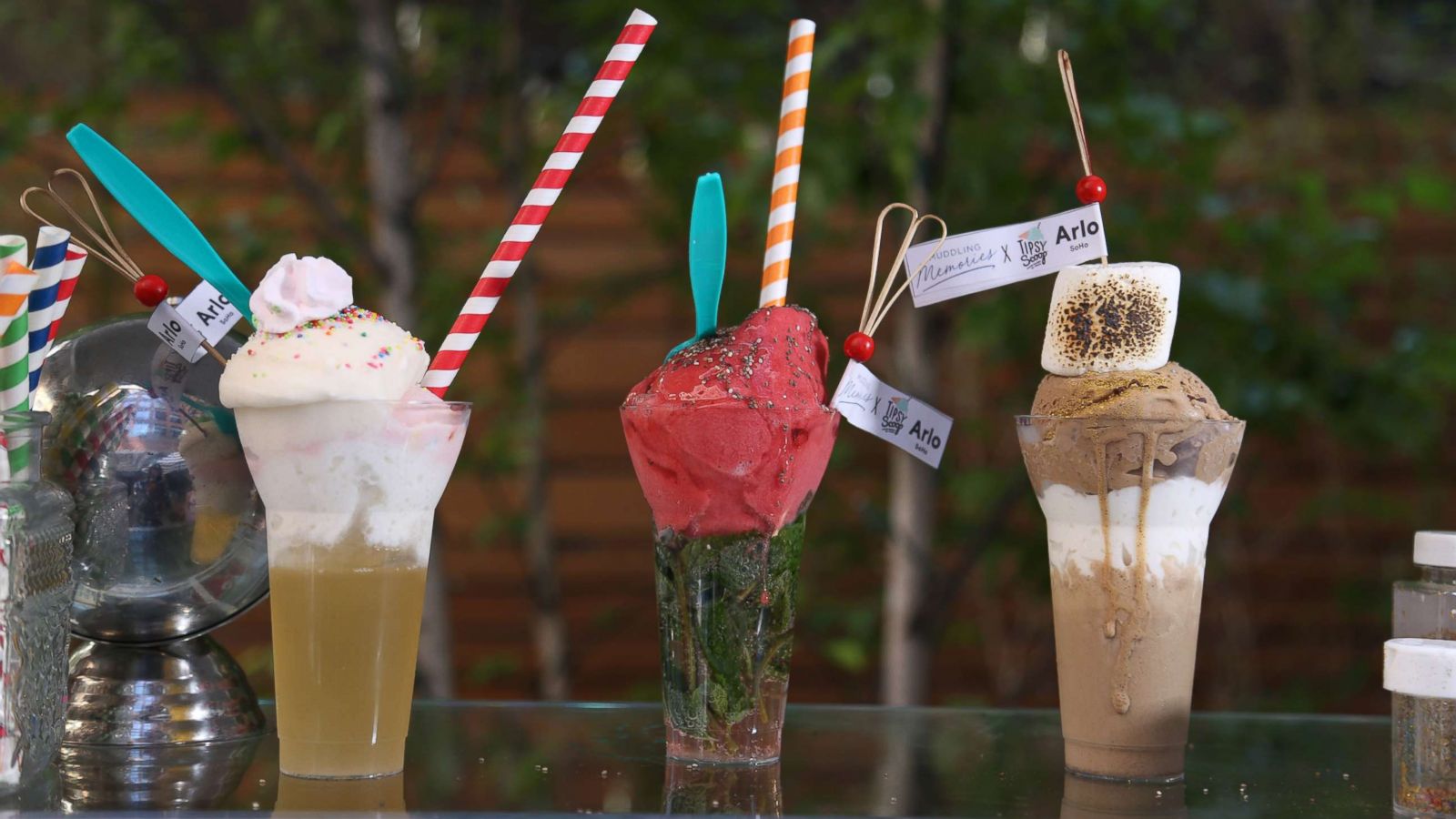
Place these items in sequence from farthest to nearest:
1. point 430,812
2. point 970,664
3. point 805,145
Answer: point 970,664, point 805,145, point 430,812

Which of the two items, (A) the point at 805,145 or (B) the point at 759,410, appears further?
(A) the point at 805,145

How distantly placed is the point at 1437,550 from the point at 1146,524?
191 millimetres

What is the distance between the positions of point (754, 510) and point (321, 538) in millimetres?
307

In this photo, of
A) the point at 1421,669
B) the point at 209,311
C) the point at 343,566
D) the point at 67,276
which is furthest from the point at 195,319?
the point at 1421,669

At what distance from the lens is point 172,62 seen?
2119 millimetres

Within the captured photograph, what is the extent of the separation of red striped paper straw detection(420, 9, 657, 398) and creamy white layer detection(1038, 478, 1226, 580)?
0.44 meters

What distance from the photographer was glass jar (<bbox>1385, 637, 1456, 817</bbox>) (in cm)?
86

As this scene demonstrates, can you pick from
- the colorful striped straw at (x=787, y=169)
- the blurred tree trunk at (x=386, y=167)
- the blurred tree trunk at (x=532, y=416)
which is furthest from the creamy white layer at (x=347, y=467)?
the blurred tree trunk at (x=532, y=416)

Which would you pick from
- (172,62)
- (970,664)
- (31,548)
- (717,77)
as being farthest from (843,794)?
(970,664)

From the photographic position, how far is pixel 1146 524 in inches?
38.4

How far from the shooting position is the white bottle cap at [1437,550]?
922 mm

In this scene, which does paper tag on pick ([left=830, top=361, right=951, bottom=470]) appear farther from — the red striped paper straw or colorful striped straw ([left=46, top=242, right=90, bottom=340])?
colorful striped straw ([left=46, top=242, right=90, bottom=340])

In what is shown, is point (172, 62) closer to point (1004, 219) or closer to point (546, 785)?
point (1004, 219)

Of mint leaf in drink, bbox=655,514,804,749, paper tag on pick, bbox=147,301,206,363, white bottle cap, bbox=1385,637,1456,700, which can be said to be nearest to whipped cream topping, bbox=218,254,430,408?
paper tag on pick, bbox=147,301,206,363
